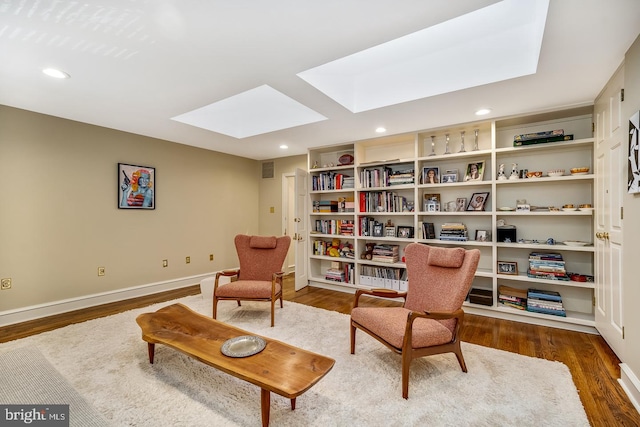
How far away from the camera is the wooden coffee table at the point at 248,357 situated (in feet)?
4.81

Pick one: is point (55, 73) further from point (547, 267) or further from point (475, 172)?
point (547, 267)

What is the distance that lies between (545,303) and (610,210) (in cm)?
121

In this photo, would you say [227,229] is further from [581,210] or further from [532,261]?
[581,210]

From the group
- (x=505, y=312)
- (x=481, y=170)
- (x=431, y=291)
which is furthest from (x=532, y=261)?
(x=431, y=291)

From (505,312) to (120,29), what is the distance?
14.3 ft

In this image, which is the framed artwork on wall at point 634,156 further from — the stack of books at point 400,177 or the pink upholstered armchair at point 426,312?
the stack of books at point 400,177

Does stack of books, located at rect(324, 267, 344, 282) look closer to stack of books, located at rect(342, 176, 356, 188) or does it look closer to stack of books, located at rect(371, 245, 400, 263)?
stack of books, located at rect(371, 245, 400, 263)

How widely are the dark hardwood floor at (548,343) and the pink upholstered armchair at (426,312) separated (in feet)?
2.53

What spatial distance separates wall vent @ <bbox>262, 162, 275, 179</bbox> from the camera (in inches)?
229

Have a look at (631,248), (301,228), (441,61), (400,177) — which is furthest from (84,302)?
(631,248)

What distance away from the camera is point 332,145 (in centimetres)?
457

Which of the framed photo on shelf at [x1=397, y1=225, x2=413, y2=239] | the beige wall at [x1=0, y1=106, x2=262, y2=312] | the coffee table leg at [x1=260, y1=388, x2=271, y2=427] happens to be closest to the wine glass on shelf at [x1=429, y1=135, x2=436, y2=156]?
the framed photo on shelf at [x1=397, y1=225, x2=413, y2=239]

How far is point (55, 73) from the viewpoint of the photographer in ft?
7.70

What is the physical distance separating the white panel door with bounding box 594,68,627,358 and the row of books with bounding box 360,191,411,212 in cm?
196
